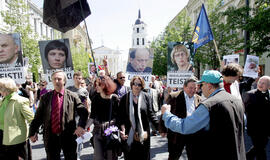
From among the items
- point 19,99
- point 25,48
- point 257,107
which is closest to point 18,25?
point 25,48

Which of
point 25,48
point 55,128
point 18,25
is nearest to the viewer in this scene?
point 55,128

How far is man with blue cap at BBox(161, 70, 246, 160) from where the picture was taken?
211 cm

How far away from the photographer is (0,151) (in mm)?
3475

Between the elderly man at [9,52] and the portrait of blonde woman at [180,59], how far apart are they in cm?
355

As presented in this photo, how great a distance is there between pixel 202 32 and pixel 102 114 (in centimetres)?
333

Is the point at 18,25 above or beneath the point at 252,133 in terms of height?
above

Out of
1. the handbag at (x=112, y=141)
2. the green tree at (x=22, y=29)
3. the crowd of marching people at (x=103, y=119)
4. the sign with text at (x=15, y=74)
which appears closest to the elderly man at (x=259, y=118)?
the crowd of marching people at (x=103, y=119)

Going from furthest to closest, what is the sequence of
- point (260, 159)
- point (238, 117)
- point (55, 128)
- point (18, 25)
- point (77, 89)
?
point (18, 25), point (77, 89), point (260, 159), point (55, 128), point (238, 117)

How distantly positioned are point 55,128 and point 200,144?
230 centimetres

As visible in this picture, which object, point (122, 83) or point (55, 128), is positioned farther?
point (122, 83)

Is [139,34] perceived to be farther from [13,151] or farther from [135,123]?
[13,151]

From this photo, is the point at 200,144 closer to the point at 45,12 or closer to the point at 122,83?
the point at 122,83

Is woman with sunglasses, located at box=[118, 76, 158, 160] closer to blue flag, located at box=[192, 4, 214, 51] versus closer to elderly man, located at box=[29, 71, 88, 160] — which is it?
elderly man, located at box=[29, 71, 88, 160]

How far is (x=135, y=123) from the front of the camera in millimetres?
3664
